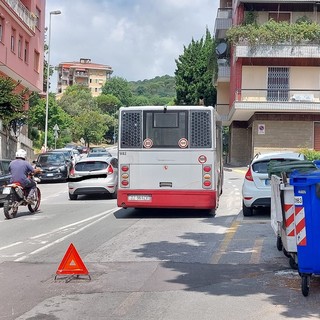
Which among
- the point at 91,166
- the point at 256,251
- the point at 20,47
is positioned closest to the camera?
the point at 256,251

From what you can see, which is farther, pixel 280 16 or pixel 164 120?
pixel 280 16

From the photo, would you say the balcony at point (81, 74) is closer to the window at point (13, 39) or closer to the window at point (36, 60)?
the window at point (36, 60)

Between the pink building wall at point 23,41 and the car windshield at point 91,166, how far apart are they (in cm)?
1497

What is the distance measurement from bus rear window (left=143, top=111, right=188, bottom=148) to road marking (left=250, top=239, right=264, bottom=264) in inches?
168

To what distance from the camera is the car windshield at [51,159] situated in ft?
103

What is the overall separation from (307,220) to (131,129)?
333 inches

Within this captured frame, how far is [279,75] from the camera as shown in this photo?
3947cm

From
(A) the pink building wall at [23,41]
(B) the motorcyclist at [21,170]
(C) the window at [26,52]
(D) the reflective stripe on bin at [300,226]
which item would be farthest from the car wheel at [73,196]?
(C) the window at [26,52]

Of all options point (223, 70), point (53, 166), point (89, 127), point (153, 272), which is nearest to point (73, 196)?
point (53, 166)

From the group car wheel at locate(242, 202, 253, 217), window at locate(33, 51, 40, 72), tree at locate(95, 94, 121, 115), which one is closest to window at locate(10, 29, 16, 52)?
window at locate(33, 51, 40, 72)

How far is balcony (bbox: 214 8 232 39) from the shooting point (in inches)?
1862

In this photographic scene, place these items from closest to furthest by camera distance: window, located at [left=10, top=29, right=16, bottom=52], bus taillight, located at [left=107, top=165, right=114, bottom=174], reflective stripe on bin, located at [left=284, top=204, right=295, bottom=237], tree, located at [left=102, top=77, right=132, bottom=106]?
reflective stripe on bin, located at [left=284, top=204, right=295, bottom=237]
bus taillight, located at [left=107, top=165, right=114, bottom=174]
window, located at [left=10, top=29, right=16, bottom=52]
tree, located at [left=102, top=77, right=132, bottom=106]

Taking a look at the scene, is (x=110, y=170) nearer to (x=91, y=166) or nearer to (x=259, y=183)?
(x=91, y=166)

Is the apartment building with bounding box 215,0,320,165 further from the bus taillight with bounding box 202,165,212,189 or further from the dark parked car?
the bus taillight with bounding box 202,165,212,189
